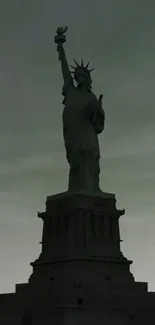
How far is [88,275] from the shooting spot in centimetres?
4378

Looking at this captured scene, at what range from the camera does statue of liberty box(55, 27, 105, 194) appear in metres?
46.7

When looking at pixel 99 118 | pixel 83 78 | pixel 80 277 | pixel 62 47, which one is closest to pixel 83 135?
pixel 99 118

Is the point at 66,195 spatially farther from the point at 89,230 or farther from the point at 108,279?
the point at 108,279

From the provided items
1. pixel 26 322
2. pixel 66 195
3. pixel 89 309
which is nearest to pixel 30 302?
pixel 26 322

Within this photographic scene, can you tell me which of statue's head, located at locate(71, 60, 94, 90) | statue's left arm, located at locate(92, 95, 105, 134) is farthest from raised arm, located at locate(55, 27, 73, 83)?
statue's left arm, located at locate(92, 95, 105, 134)

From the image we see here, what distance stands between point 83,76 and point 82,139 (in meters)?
4.35

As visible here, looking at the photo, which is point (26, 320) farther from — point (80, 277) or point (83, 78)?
point (83, 78)

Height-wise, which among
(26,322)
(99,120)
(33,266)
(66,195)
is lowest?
(26,322)

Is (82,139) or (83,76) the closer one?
(82,139)

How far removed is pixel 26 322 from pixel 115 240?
7179 mm

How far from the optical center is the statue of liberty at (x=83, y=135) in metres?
46.7

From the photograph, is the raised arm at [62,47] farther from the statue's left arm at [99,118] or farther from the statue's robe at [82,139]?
the statue's left arm at [99,118]

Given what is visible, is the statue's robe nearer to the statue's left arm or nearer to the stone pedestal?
the statue's left arm

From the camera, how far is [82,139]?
46.7m
